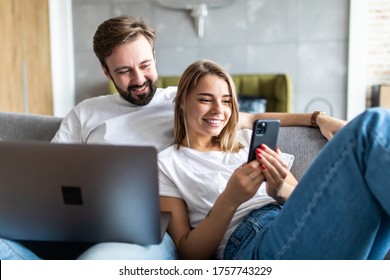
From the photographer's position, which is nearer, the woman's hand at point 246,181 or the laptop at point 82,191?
the laptop at point 82,191

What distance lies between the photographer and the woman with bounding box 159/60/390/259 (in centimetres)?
86

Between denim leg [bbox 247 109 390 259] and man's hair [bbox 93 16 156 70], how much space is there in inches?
35.5

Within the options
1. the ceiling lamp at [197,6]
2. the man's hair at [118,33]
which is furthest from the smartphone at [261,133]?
the ceiling lamp at [197,6]

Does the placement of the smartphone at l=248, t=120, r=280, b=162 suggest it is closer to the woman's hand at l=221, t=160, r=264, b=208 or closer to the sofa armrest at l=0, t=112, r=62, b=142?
the woman's hand at l=221, t=160, r=264, b=208

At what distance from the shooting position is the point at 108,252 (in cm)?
91

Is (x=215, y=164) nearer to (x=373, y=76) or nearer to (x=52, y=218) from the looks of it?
(x=52, y=218)

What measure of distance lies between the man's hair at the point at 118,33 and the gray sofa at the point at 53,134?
421 mm

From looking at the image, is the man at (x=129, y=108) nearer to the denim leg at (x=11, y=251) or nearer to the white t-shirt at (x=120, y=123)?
the white t-shirt at (x=120, y=123)

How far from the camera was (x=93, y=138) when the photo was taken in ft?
5.02

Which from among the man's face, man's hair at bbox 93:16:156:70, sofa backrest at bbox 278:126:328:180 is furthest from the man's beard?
sofa backrest at bbox 278:126:328:180

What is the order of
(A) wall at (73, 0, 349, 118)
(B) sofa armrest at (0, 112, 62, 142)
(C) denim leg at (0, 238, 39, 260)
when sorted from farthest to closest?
(A) wall at (73, 0, 349, 118) → (B) sofa armrest at (0, 112, 62, 142) → (C) denim leg at (0, 238, 39, 260)

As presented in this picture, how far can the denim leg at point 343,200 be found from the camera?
831 mm

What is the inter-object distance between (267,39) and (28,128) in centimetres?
255
